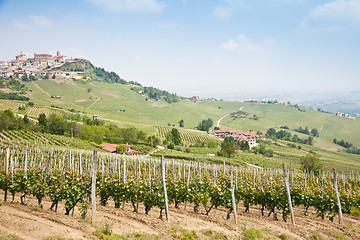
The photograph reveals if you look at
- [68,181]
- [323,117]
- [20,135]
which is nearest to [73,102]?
[20,135]

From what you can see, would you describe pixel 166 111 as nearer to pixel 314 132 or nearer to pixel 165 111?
pixel 165 111

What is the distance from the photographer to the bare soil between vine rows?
286 inches

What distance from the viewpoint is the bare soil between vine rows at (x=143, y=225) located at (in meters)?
7.26

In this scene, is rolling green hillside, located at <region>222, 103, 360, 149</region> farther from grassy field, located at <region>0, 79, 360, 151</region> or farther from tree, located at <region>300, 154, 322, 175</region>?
tree, located at <region>300, 154, 322, 175</region>

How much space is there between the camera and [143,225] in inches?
336

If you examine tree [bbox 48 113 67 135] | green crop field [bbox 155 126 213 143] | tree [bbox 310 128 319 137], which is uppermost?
tree [bbox 48 113 67 135]

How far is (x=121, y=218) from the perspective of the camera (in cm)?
903

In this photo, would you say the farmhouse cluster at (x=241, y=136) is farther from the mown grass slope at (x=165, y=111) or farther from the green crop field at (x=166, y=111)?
the mown grass slope at (x=165, y=111)

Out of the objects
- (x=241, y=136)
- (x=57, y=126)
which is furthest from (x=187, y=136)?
(x=57, y=126)

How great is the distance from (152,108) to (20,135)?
93939mm

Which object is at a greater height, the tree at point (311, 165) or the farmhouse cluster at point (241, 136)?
the tree at point (311, 165)

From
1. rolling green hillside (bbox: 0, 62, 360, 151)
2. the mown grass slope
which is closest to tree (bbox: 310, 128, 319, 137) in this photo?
rolling green hillside (bbox: 0, 62, 360, 151)

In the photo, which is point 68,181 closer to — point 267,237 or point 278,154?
point 267,237

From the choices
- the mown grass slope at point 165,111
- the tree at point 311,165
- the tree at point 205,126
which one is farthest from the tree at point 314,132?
the tree at point 311,165
